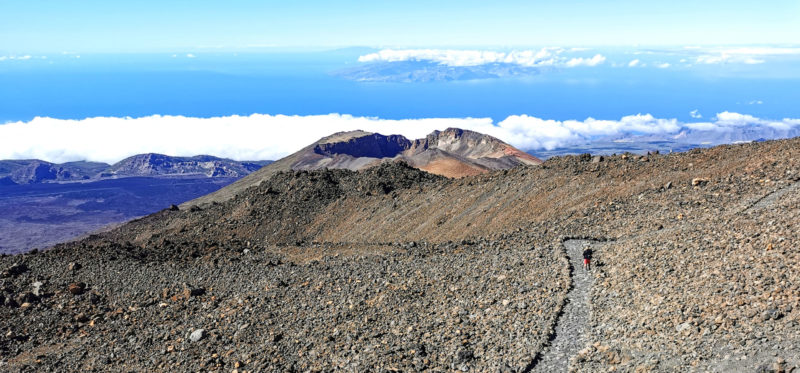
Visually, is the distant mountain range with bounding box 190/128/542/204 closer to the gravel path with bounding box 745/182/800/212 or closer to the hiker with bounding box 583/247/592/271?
the gravel path with bounding box 745/182/800/212

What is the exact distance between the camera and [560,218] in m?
20.2

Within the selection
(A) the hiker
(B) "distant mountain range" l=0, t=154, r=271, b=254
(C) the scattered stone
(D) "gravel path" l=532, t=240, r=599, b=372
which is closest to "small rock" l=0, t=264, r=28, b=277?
(C) the scattered stone

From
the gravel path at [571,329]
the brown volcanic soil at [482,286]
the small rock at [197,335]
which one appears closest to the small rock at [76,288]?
the brown volcanic soil at [482,286]

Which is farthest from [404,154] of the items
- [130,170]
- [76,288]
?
[130,170]

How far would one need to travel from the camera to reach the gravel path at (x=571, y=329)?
425 inches

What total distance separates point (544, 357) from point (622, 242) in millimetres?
6537

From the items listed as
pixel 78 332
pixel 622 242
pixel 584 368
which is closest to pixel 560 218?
pixel 622 242

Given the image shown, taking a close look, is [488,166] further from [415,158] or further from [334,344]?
[334,344]

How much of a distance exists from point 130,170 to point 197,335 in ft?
511

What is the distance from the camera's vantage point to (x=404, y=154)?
290ft

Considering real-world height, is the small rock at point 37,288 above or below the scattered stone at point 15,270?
below

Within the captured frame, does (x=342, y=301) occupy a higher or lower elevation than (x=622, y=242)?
lower

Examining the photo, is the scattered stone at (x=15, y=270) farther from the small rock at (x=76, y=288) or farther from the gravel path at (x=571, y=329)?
the gravel path at (x=571, y=329)

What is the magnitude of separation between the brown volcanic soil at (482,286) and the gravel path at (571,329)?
0.23 meters
